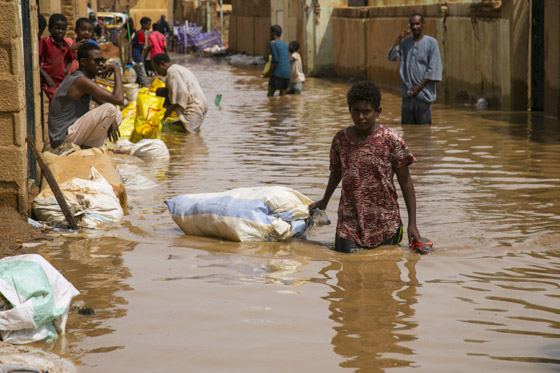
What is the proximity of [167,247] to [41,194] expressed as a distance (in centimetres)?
129

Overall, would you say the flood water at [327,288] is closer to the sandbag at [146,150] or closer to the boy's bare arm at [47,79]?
the sandbag at [146,150]

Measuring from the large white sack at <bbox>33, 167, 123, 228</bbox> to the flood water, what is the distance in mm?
162

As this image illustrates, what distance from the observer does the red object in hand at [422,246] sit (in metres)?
5.43

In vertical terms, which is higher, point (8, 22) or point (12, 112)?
point (8, 22)

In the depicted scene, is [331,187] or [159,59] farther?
[159,59]

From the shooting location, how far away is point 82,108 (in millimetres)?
8188

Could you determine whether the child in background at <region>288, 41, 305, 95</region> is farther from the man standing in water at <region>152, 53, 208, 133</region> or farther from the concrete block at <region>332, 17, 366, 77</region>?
the man standing in water at <region>152, 53, 208, 133</region>

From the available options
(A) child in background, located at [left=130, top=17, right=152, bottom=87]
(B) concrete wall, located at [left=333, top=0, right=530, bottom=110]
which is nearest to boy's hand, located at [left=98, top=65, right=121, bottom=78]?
(B) concrete wall, located at [left=333, top=0, right=530, bottom=110]

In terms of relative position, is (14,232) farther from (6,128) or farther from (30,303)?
(30,303)

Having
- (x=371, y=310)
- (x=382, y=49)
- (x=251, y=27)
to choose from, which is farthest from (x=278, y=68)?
(x=251, y=27)

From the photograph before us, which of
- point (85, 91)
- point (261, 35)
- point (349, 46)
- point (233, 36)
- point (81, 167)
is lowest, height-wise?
point (81, 167)

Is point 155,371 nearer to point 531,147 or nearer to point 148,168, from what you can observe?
point 148,168

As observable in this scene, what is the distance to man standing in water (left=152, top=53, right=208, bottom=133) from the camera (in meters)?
11.9

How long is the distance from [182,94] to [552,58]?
17.3ft
